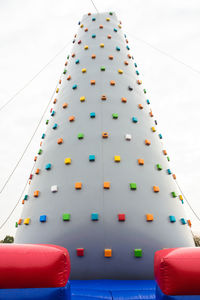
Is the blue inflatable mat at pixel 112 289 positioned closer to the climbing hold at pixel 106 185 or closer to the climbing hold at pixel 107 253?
the climbing hold at pixel 107 253

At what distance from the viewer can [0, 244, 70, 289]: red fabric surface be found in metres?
1.89

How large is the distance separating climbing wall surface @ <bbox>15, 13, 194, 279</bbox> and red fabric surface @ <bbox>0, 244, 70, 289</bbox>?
125cm

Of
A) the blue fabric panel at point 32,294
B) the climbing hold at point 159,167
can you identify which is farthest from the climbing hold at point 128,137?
the blue fabric panel at point 32,294

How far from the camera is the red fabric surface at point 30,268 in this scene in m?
1.89

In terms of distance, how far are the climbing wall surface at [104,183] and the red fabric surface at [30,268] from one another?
1.25m

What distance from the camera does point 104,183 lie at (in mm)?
3430

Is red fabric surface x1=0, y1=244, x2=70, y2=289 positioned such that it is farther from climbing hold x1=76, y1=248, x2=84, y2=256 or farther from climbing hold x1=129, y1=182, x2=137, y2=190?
climbing hold x1=129, y1=182, x2=137, y2=190

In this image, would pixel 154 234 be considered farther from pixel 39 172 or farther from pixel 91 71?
pixel 91 71

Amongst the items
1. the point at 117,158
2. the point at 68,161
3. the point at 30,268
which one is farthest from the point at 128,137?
the point at 30,268

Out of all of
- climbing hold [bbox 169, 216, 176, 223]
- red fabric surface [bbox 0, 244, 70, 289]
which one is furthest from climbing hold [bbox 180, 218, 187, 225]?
red fabric surface [bbox 0, 244, 70, 289]

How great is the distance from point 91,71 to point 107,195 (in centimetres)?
221

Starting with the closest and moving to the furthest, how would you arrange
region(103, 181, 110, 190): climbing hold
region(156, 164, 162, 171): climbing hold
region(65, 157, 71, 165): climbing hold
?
1. region(103, 181, 110, 190): climbing hold
2. region(65, 157, 71, 165): climbing hold
3. region(156, 164, 162, 171): climbing hold

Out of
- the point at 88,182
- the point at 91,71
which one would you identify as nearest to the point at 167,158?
the point at 88,182

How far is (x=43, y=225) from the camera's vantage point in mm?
3418
